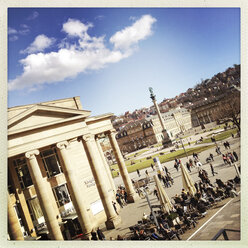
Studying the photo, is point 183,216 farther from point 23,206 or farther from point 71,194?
point 23,206

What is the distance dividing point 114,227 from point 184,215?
6579mm

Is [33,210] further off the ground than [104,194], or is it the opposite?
[33,210]

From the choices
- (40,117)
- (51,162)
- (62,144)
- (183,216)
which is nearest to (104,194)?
(62,144)

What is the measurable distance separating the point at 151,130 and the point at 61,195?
9147cm

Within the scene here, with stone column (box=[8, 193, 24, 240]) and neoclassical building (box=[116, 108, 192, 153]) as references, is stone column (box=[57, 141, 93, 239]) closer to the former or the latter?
stone column (box=[8, 193, 24, 240])

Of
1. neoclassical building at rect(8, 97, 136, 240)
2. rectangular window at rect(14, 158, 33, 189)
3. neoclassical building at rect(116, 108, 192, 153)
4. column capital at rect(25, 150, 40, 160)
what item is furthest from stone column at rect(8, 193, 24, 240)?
neoclassical building at rect(116, 108, 192, 153)

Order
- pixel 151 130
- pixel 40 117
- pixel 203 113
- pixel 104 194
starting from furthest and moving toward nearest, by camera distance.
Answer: pixel 151 130 → pixel 203 113 → pixel 104 194 → pixel 40 117

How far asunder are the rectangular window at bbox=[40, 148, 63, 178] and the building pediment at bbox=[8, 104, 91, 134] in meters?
4.76

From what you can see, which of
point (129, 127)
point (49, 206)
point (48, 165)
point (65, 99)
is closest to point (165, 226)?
point (49, 206)

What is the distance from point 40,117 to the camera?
16.0m

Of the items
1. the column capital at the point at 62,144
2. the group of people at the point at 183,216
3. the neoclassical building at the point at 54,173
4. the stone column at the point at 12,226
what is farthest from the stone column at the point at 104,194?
the stone column at the point at 12,226
